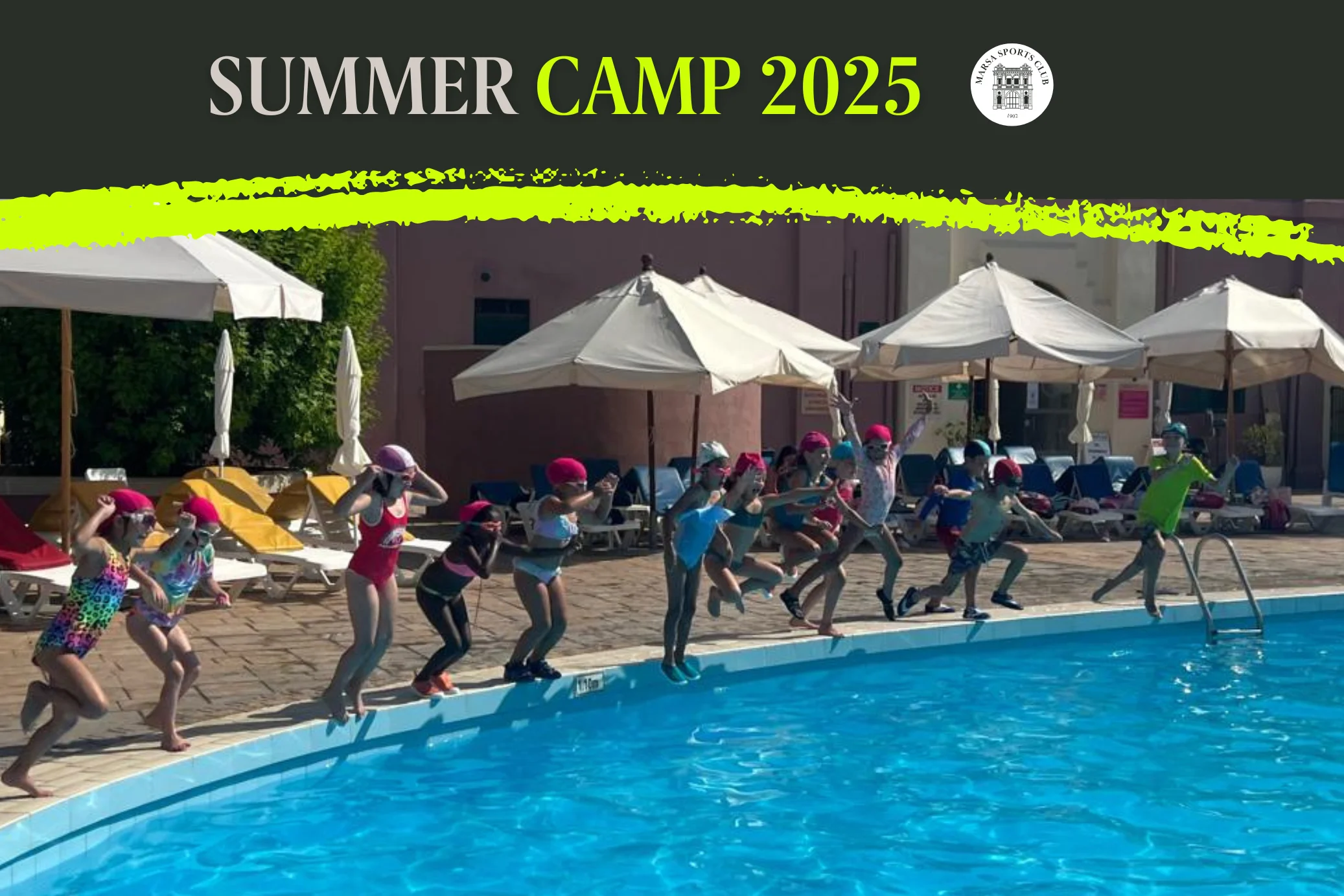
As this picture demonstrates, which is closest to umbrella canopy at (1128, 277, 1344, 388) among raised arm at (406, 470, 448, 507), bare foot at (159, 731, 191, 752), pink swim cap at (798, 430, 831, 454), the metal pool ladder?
the metal pool ladder

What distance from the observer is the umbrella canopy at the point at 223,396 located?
14188mm

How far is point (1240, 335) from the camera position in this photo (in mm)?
17562

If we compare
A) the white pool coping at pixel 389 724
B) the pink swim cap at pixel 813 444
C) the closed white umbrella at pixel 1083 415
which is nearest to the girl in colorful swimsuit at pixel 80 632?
the white pool coping at pixel 389 724

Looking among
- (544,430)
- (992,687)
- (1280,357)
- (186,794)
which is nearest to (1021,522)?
(1280,357)

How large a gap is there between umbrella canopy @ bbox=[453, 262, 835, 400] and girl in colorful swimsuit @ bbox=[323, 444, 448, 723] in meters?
6.34

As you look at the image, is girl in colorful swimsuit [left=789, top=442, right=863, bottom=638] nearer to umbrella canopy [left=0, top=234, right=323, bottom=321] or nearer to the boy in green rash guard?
the boy in green rash guard

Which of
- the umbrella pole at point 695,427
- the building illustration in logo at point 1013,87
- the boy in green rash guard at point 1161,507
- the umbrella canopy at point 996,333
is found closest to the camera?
the boy in green rash guard at point 1161,507

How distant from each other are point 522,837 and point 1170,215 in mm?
26277

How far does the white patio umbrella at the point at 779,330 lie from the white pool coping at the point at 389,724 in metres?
5.93

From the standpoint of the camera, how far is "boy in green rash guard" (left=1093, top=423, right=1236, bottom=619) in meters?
11.6

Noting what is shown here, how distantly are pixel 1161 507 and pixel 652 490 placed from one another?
5.80 m

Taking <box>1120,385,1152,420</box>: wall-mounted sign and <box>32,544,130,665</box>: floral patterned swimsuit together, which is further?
<box>1120,385,1152,420</box>: wall-mounted sign

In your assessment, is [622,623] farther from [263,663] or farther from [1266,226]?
[1266,226]

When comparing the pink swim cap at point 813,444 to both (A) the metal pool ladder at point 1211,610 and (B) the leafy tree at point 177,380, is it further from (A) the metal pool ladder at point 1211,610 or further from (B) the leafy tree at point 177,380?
(B) the leafy tree at point 177,380
